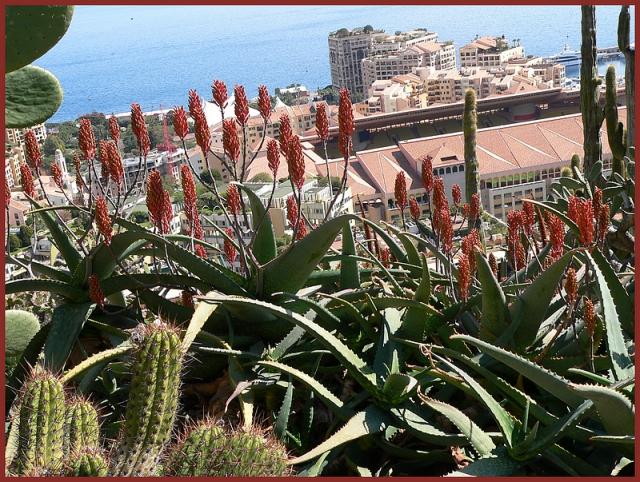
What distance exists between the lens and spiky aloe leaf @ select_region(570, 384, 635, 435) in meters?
1.14

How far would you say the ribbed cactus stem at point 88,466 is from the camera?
3.59 feet

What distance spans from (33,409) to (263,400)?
0.52 metres

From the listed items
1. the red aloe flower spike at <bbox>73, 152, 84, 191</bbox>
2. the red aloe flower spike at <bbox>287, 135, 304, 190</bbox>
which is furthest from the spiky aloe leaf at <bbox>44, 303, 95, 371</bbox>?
the red aloe flower spike at <bbox>287, 135, 304, 190</bbox>

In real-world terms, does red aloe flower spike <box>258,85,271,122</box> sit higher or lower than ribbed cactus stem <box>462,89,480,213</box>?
higher

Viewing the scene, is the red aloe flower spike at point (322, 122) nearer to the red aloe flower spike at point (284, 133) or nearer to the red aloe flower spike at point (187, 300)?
the red aloe flower spike at point (284, 133)

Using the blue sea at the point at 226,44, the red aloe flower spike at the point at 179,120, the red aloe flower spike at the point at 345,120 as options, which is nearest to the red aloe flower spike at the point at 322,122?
the red aloe flower spike at the point at 345,120

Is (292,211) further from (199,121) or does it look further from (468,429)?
(468,429)

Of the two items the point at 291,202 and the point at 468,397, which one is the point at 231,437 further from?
the point at 291,202

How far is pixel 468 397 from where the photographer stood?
1.52 meters

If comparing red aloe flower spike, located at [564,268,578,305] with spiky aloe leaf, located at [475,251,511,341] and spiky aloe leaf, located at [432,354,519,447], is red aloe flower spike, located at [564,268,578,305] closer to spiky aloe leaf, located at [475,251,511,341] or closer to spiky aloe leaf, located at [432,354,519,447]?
spiky aloe leaf, located at [475,251,511,341]

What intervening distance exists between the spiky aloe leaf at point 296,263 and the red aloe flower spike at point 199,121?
0.87 ft

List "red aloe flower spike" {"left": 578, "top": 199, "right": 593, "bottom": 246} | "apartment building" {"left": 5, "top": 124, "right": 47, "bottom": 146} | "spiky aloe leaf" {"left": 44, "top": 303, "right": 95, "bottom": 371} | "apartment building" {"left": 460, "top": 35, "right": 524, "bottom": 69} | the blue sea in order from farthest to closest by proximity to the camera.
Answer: "apartment building" {"left": 460, "top": 35, "right": 524, "bottom": 69} < the blue sea < "apartment building" {"left": 5, "top": 124, "right": 47, "bottom": 146} < "spiky aloe leaf" {"left": 44, "top": 303, "right": 95, "bottom": 371} < "red aloe flower spike" {"left": 578, "top": 199, "right": 593, "bottom": 246}

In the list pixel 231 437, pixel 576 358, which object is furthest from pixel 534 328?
pixel 231 437

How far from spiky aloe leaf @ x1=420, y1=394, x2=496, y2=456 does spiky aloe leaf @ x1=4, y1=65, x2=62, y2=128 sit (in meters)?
0.98
